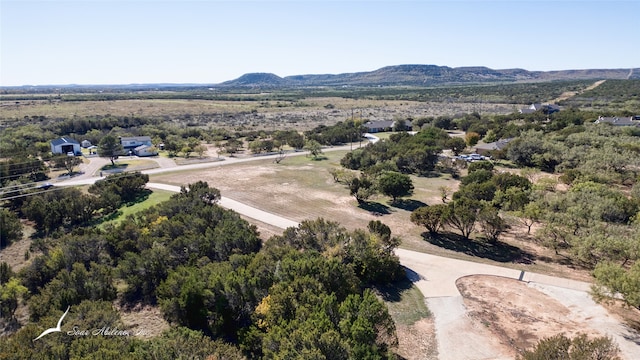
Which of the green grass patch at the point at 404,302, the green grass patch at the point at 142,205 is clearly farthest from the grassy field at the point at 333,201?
the green grass patch at the point at 404,302

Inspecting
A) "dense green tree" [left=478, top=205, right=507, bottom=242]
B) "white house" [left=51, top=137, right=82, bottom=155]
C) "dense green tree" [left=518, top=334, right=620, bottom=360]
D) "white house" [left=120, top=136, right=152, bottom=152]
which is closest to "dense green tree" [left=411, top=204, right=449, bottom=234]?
"dense green tree" [left=478, top=205, right=507, bottom=242]

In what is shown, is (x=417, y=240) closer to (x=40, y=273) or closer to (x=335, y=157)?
(x=40, y=273)

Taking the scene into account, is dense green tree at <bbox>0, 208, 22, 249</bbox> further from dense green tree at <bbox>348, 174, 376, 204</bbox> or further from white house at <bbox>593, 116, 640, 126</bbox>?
white house at <bbox>593, 116, 640, 126</bbox>

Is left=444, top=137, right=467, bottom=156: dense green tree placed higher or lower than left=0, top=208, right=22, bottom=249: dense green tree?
higher

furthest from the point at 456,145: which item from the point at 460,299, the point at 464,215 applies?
the point at 460,299

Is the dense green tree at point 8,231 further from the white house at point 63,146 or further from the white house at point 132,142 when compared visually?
the white house at point 132,142

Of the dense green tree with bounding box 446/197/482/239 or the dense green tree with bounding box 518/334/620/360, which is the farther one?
the dense green tree with bounding box 446/197/482/239

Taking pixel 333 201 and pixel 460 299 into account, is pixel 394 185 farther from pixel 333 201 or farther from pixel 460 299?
pixel 460 299
